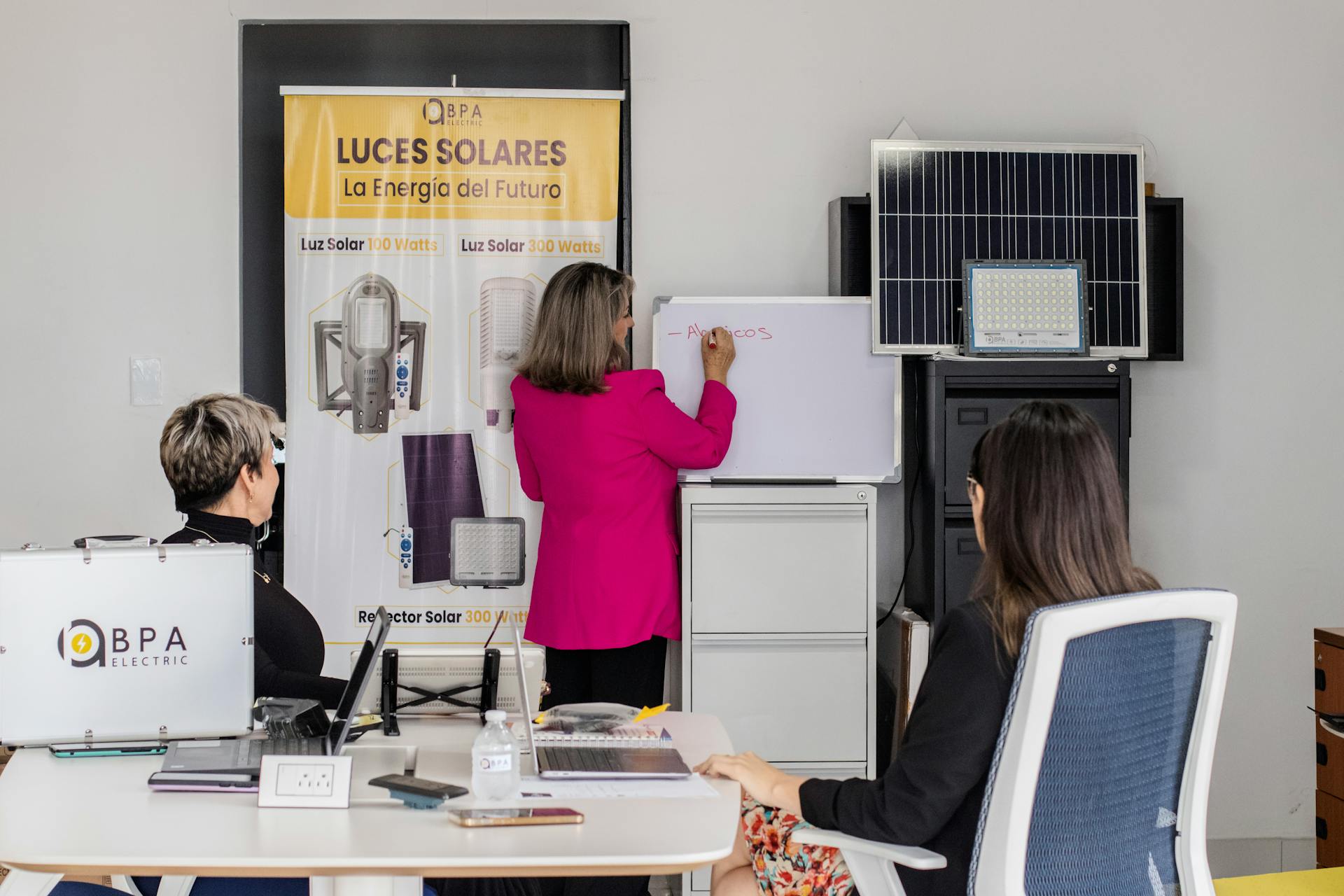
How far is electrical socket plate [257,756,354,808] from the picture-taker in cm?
165

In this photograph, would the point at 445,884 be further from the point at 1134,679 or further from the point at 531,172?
the point at 531,172

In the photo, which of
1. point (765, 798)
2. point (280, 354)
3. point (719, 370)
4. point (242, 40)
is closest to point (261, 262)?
point (280, 354)

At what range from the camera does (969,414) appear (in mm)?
3350

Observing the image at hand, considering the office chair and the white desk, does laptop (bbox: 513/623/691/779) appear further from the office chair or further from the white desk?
the office chair

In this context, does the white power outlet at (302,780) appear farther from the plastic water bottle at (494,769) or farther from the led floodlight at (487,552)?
the led floodlight at (487,552)

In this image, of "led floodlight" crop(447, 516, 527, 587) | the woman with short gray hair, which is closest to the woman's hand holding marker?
"led floodlight" crop(447, 516, 527, 587)

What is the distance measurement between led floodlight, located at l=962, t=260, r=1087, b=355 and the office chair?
181 centimetres

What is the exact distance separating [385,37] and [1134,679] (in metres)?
3.04

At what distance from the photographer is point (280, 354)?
12.1 feet

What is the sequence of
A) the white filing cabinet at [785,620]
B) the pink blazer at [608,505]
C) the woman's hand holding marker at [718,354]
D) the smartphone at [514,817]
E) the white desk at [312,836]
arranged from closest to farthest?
the white desk at [312,836]
the smartphone at [514,817]
the pink blazer at [608,505]
the white filing cabinet at [785,620]
the woman's hand holding marker at [718,354]

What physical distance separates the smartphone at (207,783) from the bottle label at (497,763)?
1.08 ft

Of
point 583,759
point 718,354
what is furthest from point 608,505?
point 583,759

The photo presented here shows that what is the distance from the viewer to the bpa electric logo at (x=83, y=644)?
180 centimetres

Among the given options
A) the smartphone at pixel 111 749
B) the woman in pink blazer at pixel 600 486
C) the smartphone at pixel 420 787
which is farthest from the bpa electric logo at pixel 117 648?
the woman in pink blazer at pixel 600 486
